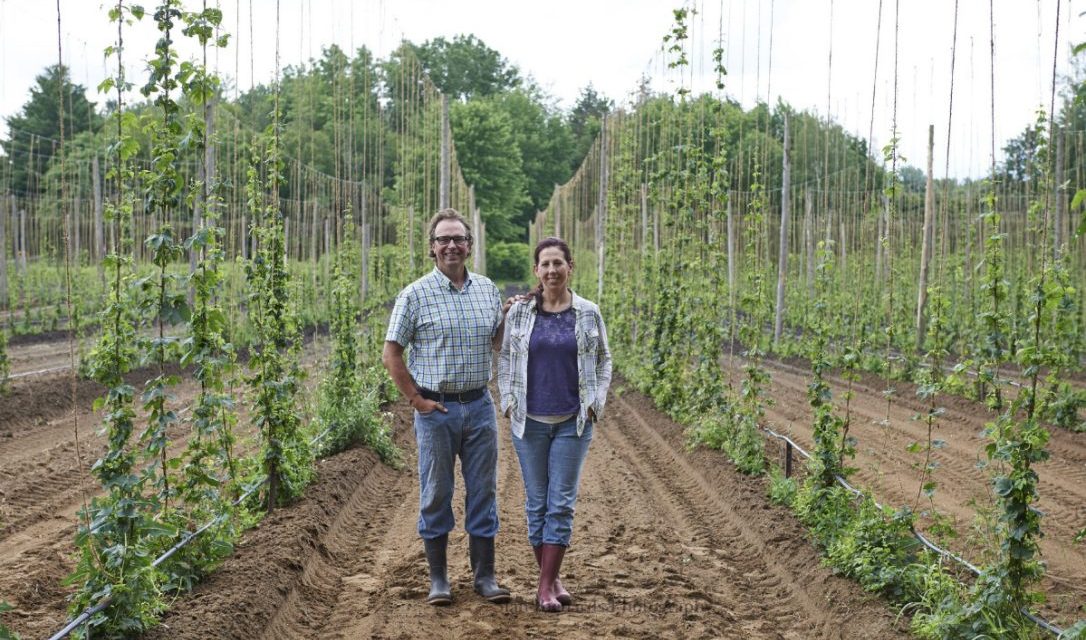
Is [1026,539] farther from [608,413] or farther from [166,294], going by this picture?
[608,413]

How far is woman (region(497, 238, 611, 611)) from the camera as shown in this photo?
5.04 m

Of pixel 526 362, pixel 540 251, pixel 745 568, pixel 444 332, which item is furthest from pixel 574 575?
pixel 540 251

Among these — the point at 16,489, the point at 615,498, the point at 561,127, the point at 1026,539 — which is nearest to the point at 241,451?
the point at 16,489

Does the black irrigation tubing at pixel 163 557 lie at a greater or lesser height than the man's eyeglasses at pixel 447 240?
lesser

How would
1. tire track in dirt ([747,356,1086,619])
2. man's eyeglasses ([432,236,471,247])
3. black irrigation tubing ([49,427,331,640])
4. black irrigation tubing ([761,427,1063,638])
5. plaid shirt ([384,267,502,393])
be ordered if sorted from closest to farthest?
black irrigation tubing ([49,427,331,640])
black irrigation tubing ([761,427,1063,638])
plaid shirt ([384,267,502,393])
man's eyeglasses ([432,236,471,247])
tire track in dirt ([747,356,1086,619])

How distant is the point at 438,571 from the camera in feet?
16.9

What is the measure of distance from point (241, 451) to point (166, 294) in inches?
200

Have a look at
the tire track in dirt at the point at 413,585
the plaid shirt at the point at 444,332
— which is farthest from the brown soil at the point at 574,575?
the plaid shirt at the point at 444,332

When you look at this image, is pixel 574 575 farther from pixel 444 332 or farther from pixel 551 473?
pixel 444 332

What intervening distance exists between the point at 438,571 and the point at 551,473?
80cm

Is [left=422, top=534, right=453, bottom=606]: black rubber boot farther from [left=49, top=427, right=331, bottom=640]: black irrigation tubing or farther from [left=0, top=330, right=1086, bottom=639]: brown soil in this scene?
[left=49, top=427, right=331, bottom=640]: black irrigation tubing

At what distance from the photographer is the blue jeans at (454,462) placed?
16.6 feet

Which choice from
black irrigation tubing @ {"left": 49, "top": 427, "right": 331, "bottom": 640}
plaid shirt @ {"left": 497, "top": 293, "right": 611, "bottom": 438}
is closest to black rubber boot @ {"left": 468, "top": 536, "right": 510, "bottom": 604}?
plaid shirt @ {"left": 497, "top": 293, "right": 611, "bottom": 438}

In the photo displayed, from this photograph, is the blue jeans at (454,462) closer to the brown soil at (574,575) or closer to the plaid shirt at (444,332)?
the plaid shirt at (444,332)
